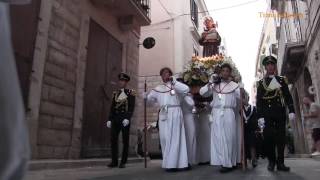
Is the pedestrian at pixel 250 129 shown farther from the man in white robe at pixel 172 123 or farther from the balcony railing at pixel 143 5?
the balcony railing at pixel 143 5

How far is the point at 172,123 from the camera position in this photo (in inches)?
319

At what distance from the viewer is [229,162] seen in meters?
7.48

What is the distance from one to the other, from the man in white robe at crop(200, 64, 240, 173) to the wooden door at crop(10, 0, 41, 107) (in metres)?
3.45

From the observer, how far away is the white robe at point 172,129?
311 inches

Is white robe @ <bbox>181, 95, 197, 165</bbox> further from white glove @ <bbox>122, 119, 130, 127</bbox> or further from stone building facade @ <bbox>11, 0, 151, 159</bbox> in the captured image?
stone building facade @ <bbox>11, 0, 151, 159</bbox>

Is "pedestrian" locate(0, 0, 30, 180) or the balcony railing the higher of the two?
the balcony railing

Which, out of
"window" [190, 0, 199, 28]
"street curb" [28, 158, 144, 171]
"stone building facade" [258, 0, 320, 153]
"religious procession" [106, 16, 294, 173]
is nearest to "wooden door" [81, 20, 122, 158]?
"street curb" [28, 158, 144, 171]

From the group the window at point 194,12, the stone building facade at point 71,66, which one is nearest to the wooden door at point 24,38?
the stone building facade at point 71,66

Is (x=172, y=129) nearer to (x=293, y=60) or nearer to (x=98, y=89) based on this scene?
(x=98, y=89)

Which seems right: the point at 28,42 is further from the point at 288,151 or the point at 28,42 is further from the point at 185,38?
the point at 288,151

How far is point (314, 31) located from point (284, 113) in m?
8.74

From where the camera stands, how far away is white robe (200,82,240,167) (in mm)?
7645

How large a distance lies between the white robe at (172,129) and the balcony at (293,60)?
11700 mm

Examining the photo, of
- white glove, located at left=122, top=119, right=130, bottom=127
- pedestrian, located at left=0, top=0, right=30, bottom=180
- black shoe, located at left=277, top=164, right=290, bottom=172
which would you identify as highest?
white glove, located at left=122, top=119, right=130, bottom=127
